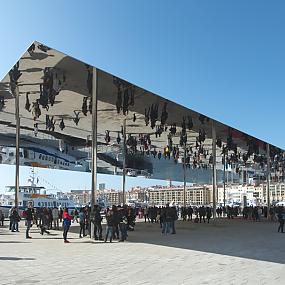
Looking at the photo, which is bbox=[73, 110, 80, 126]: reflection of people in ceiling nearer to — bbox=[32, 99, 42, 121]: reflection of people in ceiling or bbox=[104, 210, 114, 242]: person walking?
bbox=[32, 99, 42, 121]: reflection of people in ceiling

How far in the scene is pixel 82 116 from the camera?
25.9m

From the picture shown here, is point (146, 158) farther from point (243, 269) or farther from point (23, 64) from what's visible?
point (243, 269)

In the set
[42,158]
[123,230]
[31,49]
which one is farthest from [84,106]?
[42,158]

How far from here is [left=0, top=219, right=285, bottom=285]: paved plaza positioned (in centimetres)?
902

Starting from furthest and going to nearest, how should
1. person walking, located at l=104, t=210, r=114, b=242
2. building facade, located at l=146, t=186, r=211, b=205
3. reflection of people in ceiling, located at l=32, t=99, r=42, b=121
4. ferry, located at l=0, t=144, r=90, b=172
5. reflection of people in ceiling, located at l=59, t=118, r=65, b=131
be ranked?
building facade, located at l=146, t=186, r=211, b=205 < ferry, located at l=0, t=144, r=90, b=172 < reflection of people in ceiling, located at l=59, t=118, r=65, b=131 < reflection of people in ceiling, located at l=32, t=99, r=42, b=121 < person walking, located at l=104, t=210, r=114, b=242

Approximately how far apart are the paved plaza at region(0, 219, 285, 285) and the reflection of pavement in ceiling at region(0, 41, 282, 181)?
6070 mm

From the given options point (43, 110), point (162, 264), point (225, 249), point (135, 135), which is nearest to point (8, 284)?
point (162, 264)

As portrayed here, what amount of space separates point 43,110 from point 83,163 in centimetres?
1994

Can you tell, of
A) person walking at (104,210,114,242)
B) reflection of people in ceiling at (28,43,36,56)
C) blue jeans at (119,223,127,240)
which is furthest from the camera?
blue jeans at (119,223,127,240)

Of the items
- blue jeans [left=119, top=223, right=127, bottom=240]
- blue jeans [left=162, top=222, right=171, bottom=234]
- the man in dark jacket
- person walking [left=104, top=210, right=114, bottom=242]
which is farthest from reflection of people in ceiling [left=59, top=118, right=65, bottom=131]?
person walking [left=104, top=210, right=114, bottom=242]

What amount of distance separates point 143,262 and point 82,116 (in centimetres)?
1556

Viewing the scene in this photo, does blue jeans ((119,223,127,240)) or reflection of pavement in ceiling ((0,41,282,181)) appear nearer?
reflection of pavement in ceiling ((0,41,282,181))

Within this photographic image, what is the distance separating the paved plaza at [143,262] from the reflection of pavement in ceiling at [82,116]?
6.07 m

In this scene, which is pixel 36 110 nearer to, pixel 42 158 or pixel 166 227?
pixel 166 227
